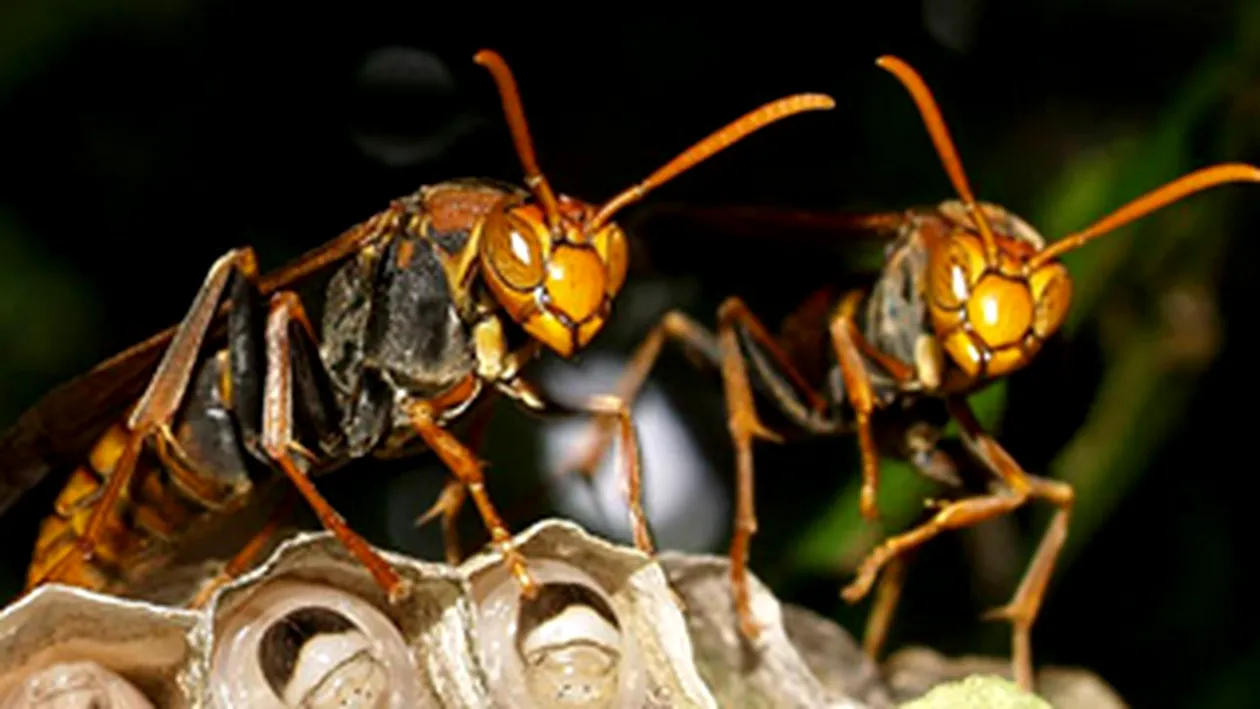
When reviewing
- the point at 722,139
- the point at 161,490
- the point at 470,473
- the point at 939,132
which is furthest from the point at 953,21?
the point at 161,490

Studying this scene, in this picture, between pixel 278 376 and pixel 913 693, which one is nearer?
pixel 278 376

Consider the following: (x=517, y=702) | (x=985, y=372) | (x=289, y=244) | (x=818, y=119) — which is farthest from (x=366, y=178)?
(x=517, y=702)

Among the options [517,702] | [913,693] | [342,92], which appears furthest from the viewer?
[342,92]

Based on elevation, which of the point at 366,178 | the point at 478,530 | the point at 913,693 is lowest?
the point at 913,693

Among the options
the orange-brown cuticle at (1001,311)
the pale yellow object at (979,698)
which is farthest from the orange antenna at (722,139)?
the pale yellow object at (979,698)

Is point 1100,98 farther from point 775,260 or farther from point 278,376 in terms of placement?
point 278,376

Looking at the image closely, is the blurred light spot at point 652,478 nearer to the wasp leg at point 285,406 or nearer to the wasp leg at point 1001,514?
the wasp leg at point 1001,514
